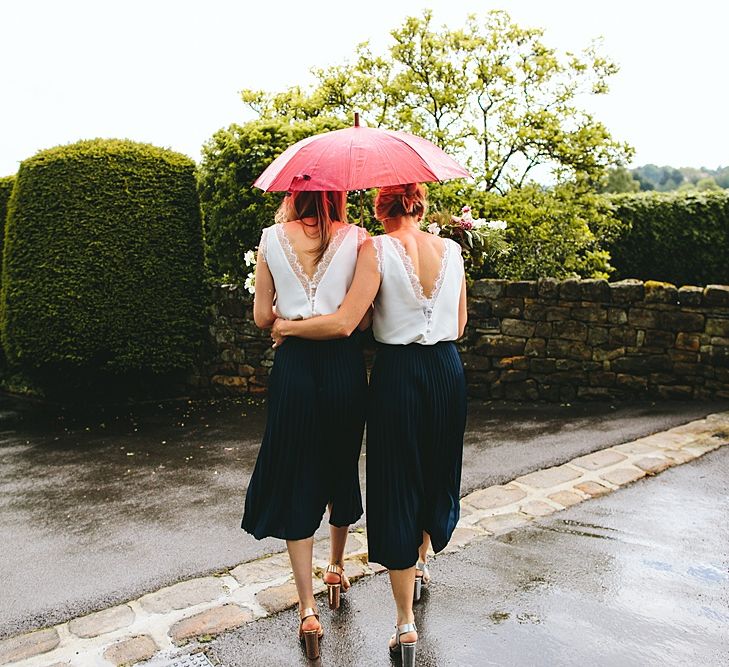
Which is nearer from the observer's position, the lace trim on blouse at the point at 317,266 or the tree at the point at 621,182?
the lace trim on blouse at the point at 317,266

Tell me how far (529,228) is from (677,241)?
5.71m

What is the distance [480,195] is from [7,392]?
21.7ft

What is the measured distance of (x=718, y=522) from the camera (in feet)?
13.9

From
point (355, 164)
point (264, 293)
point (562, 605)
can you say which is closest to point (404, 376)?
point (264, 293)

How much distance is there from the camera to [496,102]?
917 cm

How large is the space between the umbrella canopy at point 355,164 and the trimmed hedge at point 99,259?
16.9ft

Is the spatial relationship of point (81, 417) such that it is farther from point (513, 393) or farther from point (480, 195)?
point (480, 195)

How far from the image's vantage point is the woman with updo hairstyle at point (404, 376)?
2.86 metres

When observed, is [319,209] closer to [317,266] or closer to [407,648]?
[317,266]

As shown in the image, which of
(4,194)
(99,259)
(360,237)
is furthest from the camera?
(4,194)

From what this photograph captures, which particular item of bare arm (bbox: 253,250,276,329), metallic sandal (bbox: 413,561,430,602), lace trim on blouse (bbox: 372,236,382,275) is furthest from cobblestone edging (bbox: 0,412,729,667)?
lace trim on blouse (bbox: 372,236,382,275)

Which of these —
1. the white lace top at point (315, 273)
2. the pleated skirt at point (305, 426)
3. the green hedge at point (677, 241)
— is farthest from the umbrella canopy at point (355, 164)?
the green hedge at point (677, 241)

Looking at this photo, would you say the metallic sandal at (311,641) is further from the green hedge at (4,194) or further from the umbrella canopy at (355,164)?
the green hedge at (4,194)

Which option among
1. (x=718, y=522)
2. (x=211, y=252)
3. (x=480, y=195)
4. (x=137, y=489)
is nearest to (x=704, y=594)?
(x=718, y=522)
